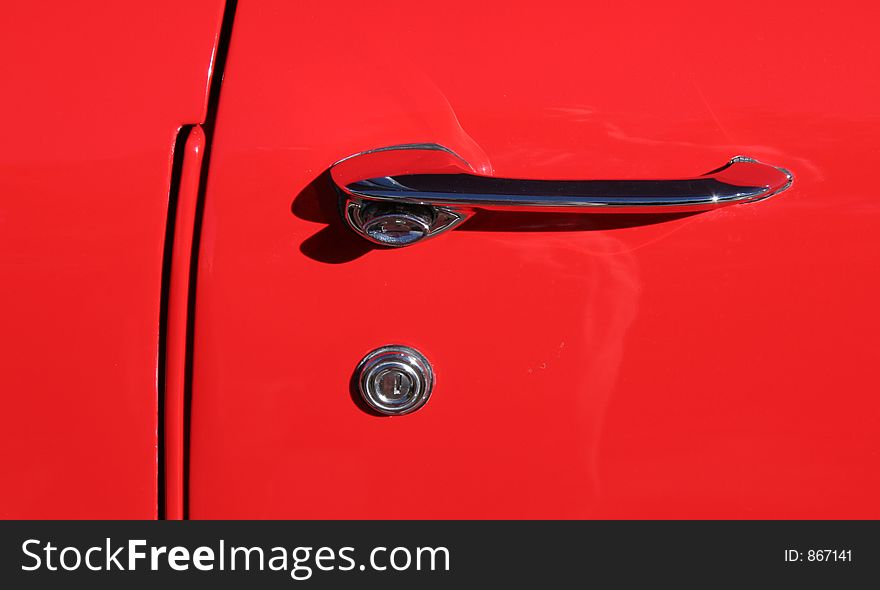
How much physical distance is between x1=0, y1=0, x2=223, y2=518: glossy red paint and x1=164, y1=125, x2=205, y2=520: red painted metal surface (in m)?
0.02

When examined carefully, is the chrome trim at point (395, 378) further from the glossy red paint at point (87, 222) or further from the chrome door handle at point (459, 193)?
the glossy red paint at point (87, 222)

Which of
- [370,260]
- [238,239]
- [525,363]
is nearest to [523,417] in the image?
[525,363]

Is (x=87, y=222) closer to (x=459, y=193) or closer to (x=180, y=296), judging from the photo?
(x=180, y=296)

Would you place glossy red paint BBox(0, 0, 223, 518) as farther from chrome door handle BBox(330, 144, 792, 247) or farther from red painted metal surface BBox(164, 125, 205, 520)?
chrome door handle BBox(330, 144, 792, 247)

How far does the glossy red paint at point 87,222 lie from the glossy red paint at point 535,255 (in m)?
0.06

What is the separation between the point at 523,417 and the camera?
0.90m

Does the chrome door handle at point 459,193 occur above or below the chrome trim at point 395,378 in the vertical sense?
above

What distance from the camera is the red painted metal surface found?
0.87 m

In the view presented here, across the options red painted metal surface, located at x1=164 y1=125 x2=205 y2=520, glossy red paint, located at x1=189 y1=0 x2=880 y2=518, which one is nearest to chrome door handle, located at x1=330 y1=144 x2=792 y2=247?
glossy red paint, located at x1=189 y1=0 x2=880 y2=518

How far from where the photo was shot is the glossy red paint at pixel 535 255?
87 cm

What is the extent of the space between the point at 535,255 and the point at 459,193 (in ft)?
0.39

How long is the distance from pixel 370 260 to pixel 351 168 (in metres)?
0.10

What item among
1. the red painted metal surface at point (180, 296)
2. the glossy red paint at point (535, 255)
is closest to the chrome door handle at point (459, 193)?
the glossy red paint at point (535, 255)

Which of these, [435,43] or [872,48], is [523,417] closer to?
[435,43]
